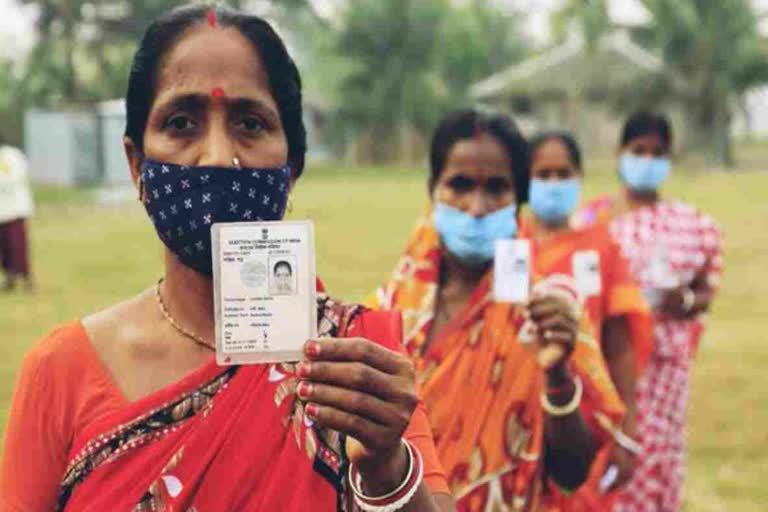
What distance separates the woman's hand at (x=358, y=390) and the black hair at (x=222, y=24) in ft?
1.92

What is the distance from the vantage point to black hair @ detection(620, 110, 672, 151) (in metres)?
6.65

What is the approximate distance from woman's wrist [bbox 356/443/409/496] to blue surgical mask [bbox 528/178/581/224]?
13.0ft

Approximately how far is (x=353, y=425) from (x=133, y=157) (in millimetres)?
788

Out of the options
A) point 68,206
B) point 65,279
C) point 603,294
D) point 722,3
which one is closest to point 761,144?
point 722,3

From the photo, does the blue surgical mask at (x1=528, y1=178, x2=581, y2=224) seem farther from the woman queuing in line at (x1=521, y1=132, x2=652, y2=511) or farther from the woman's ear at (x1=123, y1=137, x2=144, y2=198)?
the woman's ear at (x1=123, y1=137, x2=144, y2=198)

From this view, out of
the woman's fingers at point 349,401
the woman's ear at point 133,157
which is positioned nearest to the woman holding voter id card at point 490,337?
the woman's ear at point 133,157

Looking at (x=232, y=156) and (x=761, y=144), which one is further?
(x=761, y=144)

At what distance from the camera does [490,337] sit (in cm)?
352

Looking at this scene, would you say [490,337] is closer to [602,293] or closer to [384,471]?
[602,293]

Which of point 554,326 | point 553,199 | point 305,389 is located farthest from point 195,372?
point 553,199

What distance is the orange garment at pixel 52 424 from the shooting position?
77.3 inches

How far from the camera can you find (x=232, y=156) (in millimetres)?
1974

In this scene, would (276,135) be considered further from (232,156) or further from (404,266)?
(404,266)

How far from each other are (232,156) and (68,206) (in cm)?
2642
